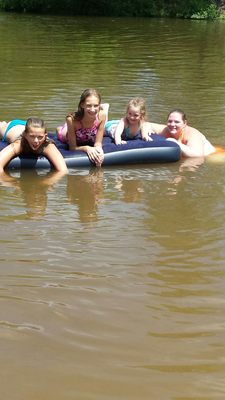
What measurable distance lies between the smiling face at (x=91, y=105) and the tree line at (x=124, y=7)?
31988 millimetres

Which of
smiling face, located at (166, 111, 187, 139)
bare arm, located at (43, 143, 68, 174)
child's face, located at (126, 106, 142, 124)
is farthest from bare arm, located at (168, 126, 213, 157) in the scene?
bare arm, located at (43, 143, 68, 174)

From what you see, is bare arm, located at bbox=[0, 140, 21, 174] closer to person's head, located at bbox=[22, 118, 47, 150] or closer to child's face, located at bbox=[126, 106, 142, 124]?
person's head, located at bbox=[22, 118, 47, 150]

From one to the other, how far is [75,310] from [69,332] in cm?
24

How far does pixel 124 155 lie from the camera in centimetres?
649

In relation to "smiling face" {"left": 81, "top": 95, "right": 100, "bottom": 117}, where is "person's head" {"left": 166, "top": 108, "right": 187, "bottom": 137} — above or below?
below

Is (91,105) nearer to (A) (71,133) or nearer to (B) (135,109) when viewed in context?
(A) (71,133)

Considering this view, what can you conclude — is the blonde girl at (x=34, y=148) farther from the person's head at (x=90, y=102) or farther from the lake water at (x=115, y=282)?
the person's head at (x=90, y=102)

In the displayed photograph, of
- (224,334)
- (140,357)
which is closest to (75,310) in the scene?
(140,357)

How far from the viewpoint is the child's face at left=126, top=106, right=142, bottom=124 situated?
6504 millimetres

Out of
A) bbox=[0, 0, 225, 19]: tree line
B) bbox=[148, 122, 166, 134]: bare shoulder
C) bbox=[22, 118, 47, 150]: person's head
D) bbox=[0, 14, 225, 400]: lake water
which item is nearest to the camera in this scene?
bbox=[0, 14, 225, 400]: lake water

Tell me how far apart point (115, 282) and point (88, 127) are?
322 cm

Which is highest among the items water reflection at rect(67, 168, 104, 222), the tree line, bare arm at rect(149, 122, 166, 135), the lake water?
the tree line

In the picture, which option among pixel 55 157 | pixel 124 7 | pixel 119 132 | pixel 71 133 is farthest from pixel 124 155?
pixel 124 7

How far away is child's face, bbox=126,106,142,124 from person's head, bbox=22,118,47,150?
103 centimetres
